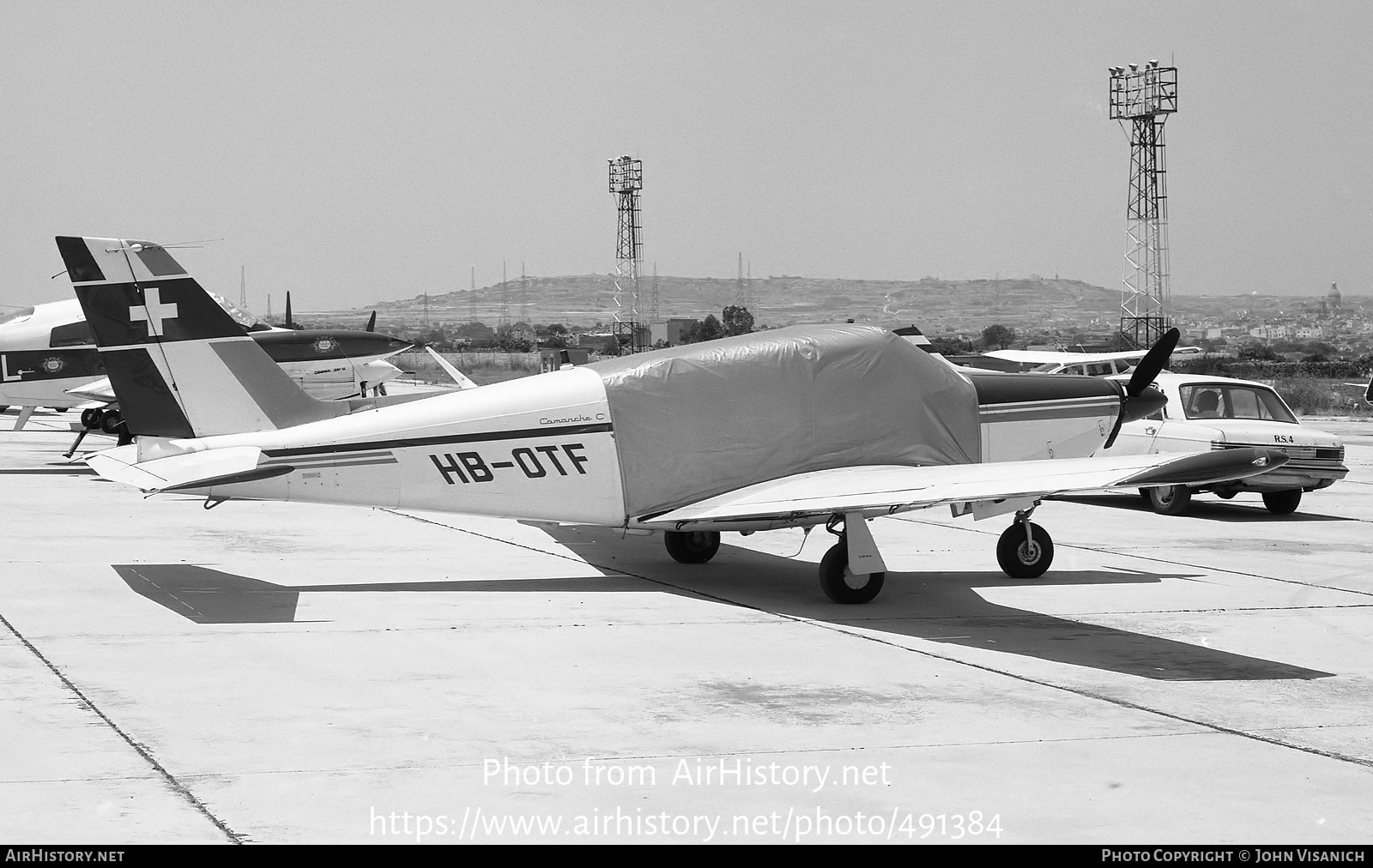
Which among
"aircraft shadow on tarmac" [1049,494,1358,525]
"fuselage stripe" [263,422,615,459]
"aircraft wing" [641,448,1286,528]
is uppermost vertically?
"fuselage stripe" [263,422,615,459]

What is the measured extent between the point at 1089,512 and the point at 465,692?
12.9 m

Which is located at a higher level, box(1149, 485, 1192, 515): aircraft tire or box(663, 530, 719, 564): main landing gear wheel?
box(663, 530, 719, 564): main landing gear wheel

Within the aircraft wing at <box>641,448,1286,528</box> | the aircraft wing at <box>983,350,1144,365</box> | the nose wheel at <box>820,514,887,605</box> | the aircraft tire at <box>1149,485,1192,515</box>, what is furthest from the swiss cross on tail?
the aircraft wing at <box>983,350,1144,365</box>

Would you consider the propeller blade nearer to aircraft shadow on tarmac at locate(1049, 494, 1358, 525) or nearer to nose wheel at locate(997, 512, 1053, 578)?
nose wheel at locate(997, 512, 1053, 578)

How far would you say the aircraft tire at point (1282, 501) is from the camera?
18.9m

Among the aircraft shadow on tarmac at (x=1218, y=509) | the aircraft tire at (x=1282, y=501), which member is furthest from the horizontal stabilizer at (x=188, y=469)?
the aircraft tire at (x=1282, y=501)

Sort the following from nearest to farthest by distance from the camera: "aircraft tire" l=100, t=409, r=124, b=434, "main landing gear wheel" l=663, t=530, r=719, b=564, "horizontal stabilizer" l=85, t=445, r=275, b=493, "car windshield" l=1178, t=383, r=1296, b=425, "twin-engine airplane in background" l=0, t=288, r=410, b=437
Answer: "horizontal stabilizer" l=85, t=445, r=275, b=493 → "main landing gear wheel" l=663, t=530, r=719, b=564 → "car windshield" l=1178, t=383, r=1296, b=425 → "twin-engine airplane in background" l=0, t=288, r=410, b=437 → "aircraft tire" l=100, t=409, r=124, b=434

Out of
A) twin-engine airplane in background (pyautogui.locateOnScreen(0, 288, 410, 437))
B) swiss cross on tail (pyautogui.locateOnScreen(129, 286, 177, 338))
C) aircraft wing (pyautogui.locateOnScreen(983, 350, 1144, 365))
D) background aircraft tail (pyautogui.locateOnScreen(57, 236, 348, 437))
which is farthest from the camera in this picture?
aircraft wing (pyautogui.locateOnScreen(983, 350, 1144, 365))

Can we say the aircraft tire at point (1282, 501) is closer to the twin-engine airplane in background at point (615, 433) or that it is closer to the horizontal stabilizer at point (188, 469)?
the twin-engine airplane in background at point (615, 433)

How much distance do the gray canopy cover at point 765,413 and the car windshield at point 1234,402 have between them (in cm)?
829

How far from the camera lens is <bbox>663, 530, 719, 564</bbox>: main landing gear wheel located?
45.6 feet

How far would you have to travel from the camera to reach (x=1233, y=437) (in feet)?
60.3

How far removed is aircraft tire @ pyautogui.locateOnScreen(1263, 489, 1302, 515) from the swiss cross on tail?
14.2m

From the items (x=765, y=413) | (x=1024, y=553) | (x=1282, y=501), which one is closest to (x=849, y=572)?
(x=765, y=413)
